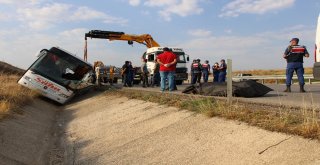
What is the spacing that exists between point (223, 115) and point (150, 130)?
1767mm

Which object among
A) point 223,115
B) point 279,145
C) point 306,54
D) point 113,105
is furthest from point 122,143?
point 306,54

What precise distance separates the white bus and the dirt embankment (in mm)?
4180

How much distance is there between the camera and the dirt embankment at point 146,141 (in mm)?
5379

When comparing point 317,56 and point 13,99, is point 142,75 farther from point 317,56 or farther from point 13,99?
point 317,56

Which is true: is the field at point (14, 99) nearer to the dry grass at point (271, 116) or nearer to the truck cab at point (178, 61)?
the dry grass at point (271, 116)

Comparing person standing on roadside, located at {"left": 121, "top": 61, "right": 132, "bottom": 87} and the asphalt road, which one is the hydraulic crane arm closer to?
person standing on roadside, located at {"left": 121, "top": 61, "right": 132, "bottom": 87}

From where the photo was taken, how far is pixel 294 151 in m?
4.98

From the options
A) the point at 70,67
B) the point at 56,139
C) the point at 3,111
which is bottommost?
the point at 56,139

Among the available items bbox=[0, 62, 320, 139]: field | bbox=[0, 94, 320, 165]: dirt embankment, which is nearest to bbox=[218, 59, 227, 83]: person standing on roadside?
bbox=[0, 94, 320, 165]: dirt embankment

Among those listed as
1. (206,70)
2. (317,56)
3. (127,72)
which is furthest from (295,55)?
(127,72)

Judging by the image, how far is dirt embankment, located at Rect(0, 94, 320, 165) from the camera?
538 centimetres

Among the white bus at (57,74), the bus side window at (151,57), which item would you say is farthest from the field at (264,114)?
the bus side window at (151,57)

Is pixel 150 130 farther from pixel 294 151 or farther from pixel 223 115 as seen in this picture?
pixel 294 151

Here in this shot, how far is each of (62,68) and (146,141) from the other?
10949 millimetres
